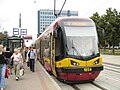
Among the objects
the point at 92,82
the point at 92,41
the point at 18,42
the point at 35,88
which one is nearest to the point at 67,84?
the point at 92,82

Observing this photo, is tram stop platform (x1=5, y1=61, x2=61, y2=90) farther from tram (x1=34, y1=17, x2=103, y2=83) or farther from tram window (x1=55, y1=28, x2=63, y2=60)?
tram window (x1=55, y1=28, x2=63, y2=60)

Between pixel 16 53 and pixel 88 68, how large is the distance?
3.41 m

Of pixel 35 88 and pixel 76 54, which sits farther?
pixel 76 54

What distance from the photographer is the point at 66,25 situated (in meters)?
14.7

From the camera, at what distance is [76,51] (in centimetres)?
1397

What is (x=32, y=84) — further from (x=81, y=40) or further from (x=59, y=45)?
(x=81, y=40)

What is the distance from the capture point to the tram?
44.9 ft

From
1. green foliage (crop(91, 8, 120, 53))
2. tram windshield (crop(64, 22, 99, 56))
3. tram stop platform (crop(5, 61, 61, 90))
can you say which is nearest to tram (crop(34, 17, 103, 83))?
tram windshield (crop(64, 22, 99, 56))

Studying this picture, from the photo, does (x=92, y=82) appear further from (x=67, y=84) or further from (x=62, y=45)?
(x=62, y=45)

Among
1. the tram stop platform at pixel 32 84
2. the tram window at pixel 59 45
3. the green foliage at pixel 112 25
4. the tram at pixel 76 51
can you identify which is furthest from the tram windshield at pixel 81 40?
the green foliage at pixel 112 25

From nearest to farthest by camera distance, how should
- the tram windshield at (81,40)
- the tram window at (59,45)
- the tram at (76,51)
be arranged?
the tram at (76,51)
the tram windshield at (81,40)
the tram window at (59,45)

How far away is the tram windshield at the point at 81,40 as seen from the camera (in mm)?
14000

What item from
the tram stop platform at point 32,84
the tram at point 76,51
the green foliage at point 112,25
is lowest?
the tram stop platform at point 32,84

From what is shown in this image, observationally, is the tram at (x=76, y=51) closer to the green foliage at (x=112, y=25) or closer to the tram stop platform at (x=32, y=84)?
the tram stop platform at (x=32, y=84)
